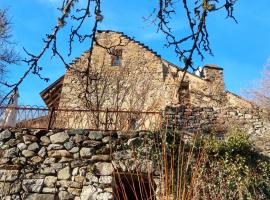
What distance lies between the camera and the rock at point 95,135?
691cm

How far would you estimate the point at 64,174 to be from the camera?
654cm

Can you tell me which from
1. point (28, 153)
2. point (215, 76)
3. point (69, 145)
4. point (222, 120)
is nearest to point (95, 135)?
point (69, 145)

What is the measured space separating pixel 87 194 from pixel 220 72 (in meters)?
9.10

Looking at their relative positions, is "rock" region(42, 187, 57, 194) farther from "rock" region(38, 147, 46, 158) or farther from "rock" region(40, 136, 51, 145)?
"rock" region(40, 136, 51, 145)

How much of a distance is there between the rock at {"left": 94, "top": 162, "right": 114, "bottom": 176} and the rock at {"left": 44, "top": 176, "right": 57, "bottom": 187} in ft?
2.43

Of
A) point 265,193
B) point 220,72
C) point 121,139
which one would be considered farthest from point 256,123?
point 220,72

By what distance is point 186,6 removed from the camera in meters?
1.92

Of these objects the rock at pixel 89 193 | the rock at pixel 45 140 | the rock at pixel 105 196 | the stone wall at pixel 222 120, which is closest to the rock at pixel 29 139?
the rock at pixel 45 140

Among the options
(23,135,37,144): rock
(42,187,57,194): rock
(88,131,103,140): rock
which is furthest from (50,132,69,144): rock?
(42,187,57,194): rock

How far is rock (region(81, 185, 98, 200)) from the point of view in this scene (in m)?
6.22

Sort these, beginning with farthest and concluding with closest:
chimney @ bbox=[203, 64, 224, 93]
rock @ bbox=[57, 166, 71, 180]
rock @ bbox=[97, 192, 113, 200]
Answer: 1. chimney @ bbox=[203, 64, 224, 93]
2. rock @ bbox=[57, 166, 71, 180]
3. rock @ bbox=[97, 192, 113, 200]

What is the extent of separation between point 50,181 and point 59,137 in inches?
33.3

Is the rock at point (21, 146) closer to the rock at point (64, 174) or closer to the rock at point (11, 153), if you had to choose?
the rock at point (11, 153)

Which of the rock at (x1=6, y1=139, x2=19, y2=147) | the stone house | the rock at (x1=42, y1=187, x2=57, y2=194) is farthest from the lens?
the stone house
